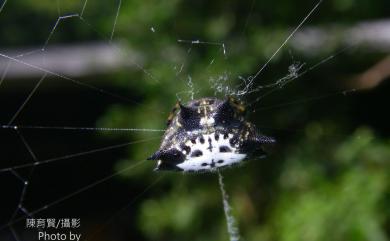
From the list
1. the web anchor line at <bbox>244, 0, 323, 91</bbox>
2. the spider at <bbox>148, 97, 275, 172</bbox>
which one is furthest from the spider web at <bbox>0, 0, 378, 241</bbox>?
the spider at <bbox>148, 97, 275, 172</bbox>

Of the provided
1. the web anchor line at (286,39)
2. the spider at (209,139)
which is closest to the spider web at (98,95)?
the web anchor line at (286,39)

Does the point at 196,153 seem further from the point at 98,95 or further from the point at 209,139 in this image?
the point at 98,95

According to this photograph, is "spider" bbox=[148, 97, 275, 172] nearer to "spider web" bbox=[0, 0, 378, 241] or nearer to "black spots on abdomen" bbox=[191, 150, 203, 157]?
"black spots on abdomen" bbox=[191, 150, 203, 157]

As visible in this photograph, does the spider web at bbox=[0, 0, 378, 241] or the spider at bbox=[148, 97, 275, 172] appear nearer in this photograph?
the spider at bbox=[148, 97, 275, 172]

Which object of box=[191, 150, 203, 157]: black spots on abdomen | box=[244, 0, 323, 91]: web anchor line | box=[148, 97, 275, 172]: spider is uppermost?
box=[244, 0, 323, 91]: web anchor line

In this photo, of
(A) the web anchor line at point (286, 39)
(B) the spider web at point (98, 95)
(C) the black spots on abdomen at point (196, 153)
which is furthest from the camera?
(A) the web anchor line at point (286, 39)

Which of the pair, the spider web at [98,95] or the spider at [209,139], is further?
the spider web at [98,95]

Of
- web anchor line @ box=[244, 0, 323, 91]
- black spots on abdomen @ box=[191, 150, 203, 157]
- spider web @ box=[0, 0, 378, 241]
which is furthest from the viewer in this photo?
web anchor line @ box=[244, 0, 323, 91]

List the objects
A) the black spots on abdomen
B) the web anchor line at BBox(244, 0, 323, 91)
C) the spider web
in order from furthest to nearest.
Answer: the web anchor line at BBox(244, 0, 323, 91) → the spider web → the black spots on abdomen

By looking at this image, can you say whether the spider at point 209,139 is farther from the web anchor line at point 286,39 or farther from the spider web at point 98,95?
the web anchor line at point 286,39
